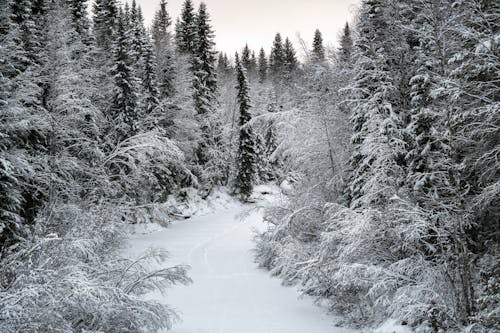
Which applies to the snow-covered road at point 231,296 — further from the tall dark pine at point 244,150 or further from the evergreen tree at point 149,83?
the tall dark pine at point 244,150

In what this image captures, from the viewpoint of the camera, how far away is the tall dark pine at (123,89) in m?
25.4

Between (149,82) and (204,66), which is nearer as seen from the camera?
(149,82)

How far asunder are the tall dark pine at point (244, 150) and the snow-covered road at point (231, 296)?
567 inches

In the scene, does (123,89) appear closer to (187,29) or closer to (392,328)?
(187,29)

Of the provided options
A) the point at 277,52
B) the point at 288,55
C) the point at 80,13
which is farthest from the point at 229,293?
the point at 277,52

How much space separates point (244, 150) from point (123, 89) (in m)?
16.3

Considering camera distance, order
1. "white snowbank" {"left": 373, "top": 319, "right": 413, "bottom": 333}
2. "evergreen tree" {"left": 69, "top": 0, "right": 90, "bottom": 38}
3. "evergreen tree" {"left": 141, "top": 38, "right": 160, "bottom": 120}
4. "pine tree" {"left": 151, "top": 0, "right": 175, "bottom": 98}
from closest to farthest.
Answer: "white snowbank" {"left": 373, "top": 319, "right": 413, "bottom": 333}
"evergreen tree" {"left": 141, "top": 38, "right": 160, "bottom": 120}
"evergreen tree" {"left": 69, "top": 0, "right": 90, "bottom": 38}
"pine tree" {"left": 151, "top": 0, "right": 175, "bottom": 98}

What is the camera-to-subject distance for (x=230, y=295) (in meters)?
13.9

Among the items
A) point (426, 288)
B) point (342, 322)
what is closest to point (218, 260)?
point (342, 322)

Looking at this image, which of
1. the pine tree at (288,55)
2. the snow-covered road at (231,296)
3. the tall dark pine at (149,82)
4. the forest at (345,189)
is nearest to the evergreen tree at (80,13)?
the tall dark pine at (149,82)

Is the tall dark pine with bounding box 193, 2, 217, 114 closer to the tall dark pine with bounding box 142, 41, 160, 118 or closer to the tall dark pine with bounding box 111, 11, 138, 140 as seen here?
the tall dark pine with bounding box 142, 41, 160, 118

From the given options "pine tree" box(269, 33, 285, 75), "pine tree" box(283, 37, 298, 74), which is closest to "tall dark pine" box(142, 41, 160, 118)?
"pine tree" box(283, 37, 298, 74)

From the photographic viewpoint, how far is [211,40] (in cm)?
4056

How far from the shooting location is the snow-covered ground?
10.6m
